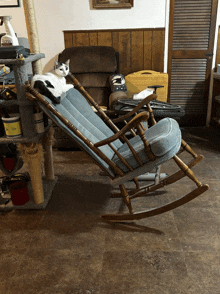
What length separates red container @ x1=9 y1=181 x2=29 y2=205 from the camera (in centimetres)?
201

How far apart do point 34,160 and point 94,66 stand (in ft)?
5.63

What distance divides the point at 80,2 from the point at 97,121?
6.59ft

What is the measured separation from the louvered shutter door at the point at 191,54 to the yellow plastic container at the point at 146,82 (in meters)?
0.36

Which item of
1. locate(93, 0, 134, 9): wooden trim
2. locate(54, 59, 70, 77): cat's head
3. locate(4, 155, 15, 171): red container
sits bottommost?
locate(4, 155, 15, 171): red container

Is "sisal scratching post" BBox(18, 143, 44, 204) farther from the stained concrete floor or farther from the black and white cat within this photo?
the black and white cat

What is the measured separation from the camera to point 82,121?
1994 mm

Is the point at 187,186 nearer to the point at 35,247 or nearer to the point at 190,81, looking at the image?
the point at 35,247

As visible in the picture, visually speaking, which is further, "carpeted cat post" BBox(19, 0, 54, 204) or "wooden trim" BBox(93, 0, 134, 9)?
"wooden trim" BBox(93, 0, 134, 9)

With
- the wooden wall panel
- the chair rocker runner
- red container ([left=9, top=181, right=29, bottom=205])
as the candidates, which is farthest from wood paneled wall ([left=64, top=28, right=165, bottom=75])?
red container ([left=9, top=181, right=29, bottom=205])

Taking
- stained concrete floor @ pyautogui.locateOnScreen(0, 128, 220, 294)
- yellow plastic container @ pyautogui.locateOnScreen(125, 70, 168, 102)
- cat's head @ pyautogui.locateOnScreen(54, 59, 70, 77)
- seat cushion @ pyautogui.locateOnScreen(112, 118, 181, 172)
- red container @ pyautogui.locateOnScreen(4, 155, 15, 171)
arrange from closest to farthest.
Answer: stained concrete floor @ pyautogui.locateOnScreen(0, 128, 220, 294) → seat cushion @ pyautogui.locateOnScreen(112, 118, 181, 172) → cat's head @ pyautogui.locateOnScreen(54, 59, 70, 77) → red container @ pyautogui.locateOnScreen(4, 155, 15, 171) → yellow plastic container @ pyautogui.locateOnScreen(125, 70, 168, 102)

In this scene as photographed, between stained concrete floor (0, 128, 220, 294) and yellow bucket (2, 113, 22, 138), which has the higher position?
yellow bucket (2, 113, 22, 138)

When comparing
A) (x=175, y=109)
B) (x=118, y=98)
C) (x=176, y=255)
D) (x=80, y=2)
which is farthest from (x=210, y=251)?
(x=80, y=2)

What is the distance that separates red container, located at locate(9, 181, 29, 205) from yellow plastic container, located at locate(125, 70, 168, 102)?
1.92m

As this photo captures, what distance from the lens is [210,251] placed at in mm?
1589
